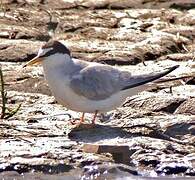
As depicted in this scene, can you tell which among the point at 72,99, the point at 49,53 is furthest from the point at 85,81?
the point at 49,53

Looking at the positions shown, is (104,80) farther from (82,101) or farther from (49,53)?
(49,53)

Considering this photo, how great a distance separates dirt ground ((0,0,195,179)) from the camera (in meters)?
7.19

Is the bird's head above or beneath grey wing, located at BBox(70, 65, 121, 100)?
above

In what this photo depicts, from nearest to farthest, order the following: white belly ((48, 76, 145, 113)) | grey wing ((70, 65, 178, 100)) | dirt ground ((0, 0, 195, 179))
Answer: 1. dirt ground ((0, 0, 195, 179))
2. white belly ((48, 76, 145, 113))
3. grey wing ((70, 65, 178, 100))

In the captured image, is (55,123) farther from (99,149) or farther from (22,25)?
(22,25)

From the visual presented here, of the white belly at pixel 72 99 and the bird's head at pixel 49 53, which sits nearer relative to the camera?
the white belly at pixel 72 99

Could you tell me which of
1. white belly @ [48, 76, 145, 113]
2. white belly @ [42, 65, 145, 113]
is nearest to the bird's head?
white belly @ [42, 65, 145, 113]

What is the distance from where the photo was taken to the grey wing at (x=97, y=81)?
7.76 meters

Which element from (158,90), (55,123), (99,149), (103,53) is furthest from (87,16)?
(99,149)

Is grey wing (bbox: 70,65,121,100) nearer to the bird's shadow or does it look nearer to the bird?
the bird

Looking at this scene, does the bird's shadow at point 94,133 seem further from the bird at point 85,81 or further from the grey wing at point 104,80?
the grey wing at point 104,80

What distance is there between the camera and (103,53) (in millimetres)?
10320

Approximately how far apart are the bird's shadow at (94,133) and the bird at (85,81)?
9 cm

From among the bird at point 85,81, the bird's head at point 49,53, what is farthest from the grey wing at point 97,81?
the bird's head at point 49,53
